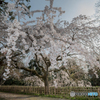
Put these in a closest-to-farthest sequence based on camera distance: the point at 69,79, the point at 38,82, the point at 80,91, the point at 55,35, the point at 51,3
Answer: the point at 55,35, the point at 51,3, the point at 80,91, the point at 69,79, the point at 38,82

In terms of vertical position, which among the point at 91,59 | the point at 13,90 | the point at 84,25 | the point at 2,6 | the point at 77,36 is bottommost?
the point at 13,90

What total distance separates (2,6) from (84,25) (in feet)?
13.6

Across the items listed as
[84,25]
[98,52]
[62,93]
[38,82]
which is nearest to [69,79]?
[62,93]

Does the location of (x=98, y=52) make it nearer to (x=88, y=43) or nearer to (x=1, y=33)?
(x=88, y=43)

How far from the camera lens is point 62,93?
8570mm

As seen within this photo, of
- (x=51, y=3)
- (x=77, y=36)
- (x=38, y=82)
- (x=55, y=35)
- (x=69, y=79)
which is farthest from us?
(x=38, y=82)

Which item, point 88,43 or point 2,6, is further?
point 2,6

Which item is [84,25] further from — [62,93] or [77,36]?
[62,93]

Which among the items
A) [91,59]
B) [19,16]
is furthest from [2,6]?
[91,59]

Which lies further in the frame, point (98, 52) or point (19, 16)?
point (98, 52)

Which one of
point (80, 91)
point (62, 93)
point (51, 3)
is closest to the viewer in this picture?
point (51, 3)

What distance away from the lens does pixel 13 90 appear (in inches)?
535

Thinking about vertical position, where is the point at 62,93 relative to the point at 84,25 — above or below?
below

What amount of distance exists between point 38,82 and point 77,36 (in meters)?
10.3
